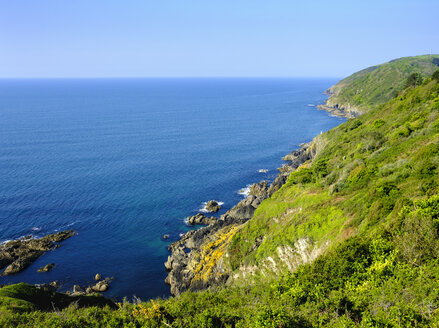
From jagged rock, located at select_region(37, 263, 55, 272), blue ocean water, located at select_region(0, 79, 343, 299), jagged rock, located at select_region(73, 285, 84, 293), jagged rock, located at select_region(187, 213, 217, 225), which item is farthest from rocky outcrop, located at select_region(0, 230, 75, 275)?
jagged rock, located at select_region(187, 213, 217, 225)

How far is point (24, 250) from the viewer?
60875 millimetres

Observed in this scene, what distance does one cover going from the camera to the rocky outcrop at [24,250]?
57.2 meters

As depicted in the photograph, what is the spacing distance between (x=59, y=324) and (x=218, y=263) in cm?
2831

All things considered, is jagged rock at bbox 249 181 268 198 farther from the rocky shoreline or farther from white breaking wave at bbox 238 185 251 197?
white breaking wave at bbox 238 185 251 197

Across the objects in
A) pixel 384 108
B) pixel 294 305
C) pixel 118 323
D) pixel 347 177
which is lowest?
pixel 118 323

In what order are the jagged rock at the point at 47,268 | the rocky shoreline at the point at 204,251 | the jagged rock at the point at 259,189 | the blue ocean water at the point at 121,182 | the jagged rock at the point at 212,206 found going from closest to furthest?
the rocky shoreline at the point at 204,251, the jagged rock at the point at 47,268, the blue ocean water at the point at 121,182, the jagged rock at the point at 212,206, the jagged rock at the point at 259,189

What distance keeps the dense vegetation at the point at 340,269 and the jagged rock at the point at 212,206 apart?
31.0 m

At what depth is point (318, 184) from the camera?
48.8m

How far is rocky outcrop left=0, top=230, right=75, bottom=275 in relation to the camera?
57.2 m

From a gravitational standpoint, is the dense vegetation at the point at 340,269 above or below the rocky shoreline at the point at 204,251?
above

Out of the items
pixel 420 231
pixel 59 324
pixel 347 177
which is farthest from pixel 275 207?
pixel 59 324

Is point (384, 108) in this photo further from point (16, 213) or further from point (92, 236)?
point (16, 213)

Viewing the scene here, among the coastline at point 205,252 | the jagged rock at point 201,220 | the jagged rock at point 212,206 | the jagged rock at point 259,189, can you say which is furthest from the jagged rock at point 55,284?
the jagged rock at point 259,189

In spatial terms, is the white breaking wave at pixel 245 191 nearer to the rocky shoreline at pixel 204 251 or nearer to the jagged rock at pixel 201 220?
the rocky shoreline at pixel 204 251
